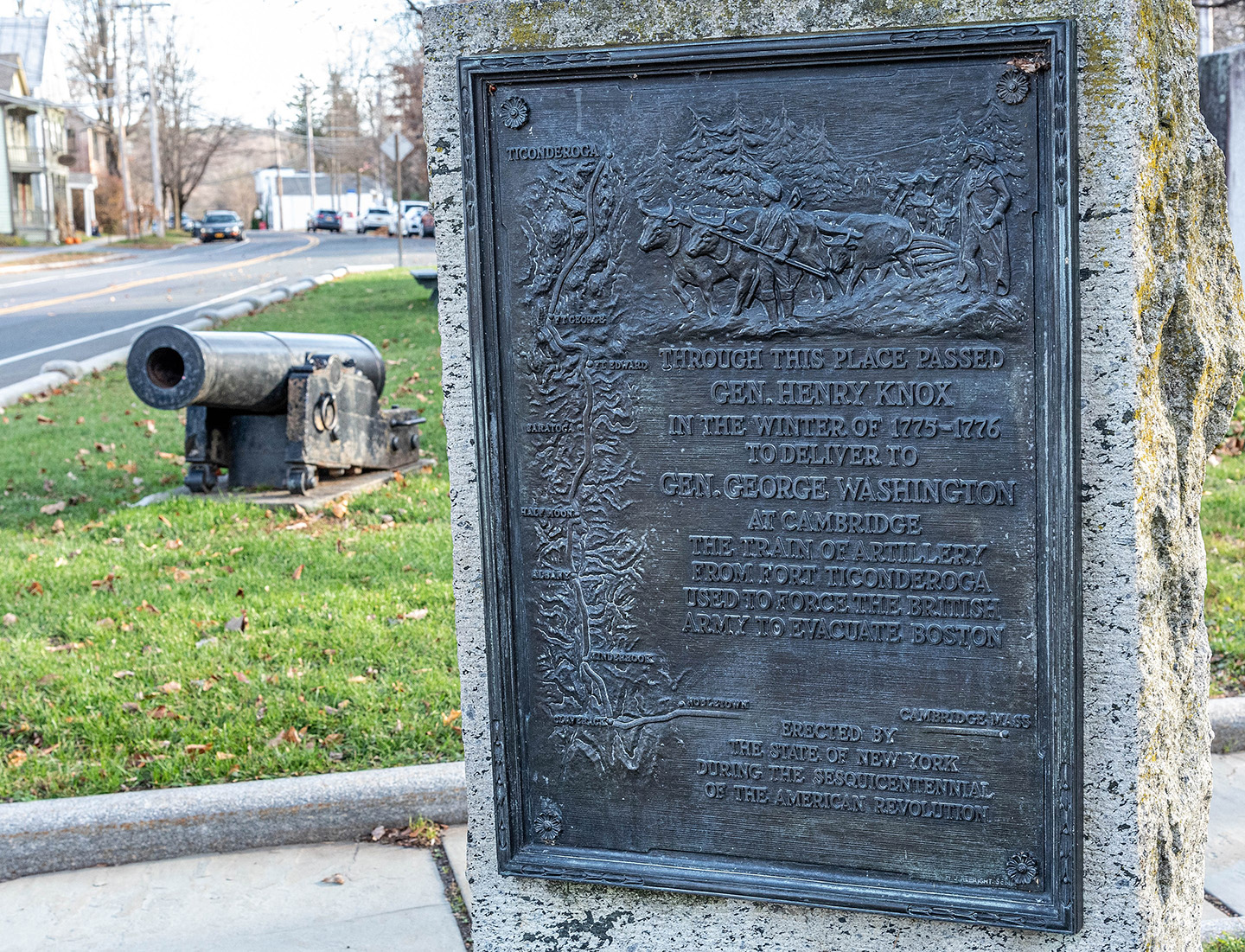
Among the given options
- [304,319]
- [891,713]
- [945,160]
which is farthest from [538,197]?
[304,319]

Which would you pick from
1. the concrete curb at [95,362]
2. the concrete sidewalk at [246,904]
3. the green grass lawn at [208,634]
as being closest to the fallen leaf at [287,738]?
the green grass lawn at [208,634]

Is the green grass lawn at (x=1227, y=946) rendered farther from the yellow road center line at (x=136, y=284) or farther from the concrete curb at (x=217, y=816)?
the yellow road center line at (x=136, y=284)

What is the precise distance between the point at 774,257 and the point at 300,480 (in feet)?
19.6

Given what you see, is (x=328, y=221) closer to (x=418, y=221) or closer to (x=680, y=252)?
(x=418, y=221)

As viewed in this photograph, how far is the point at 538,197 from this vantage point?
2754 millimetres

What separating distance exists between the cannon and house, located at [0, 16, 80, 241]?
53.1 meters

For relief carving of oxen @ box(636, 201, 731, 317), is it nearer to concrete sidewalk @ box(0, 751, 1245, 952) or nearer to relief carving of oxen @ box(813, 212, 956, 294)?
relief carving of oxen @ box(813, 212, 956, 294)

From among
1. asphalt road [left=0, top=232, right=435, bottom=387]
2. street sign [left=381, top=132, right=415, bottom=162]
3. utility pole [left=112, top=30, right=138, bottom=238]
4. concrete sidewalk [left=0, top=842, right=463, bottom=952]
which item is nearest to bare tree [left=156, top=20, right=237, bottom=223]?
utility pole [left=112, top=30, right=138, bottom=238]

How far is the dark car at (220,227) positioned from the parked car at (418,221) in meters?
7.79

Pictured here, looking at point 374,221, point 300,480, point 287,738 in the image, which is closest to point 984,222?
point 287,738

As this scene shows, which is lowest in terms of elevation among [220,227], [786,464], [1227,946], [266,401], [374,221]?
[1227,946]

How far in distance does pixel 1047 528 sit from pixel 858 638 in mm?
472

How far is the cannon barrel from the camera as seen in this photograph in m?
7.44

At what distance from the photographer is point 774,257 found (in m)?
2.62
